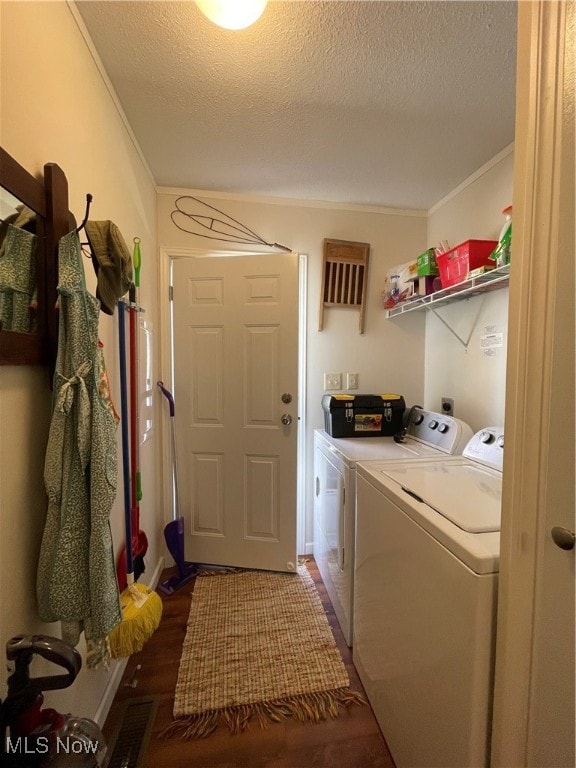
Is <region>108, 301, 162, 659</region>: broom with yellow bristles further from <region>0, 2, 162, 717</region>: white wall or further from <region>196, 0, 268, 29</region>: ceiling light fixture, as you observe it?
<region>196, 0, 268, 29</region>: ceiling light fixture

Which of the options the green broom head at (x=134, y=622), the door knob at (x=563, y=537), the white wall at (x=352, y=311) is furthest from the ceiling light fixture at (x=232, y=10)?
the green broom head at (x=134, y=622)

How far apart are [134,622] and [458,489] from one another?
1.20 meters

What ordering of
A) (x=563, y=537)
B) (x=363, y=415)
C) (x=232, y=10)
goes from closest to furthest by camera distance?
(x=563, y=537) < (x=232, y=10) < (x=363, y=415)

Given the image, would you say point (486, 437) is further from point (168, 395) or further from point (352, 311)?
point (168, 395)

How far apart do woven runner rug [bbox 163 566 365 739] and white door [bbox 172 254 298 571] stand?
29cm

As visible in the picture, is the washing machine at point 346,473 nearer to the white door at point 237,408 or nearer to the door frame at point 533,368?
the white door at point 237,408

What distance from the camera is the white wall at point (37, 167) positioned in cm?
74

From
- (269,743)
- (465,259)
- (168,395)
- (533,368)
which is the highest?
(465,259)

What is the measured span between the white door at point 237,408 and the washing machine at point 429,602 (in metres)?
0.79

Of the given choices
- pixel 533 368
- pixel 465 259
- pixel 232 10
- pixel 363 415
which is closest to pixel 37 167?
pixel 232 10

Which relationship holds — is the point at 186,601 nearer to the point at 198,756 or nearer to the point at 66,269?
the point at 198,756

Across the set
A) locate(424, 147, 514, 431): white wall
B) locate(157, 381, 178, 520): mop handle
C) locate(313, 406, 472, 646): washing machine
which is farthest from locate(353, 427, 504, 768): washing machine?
locate(157, 381, 178, 520): mop handle

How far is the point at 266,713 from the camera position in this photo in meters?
1.27

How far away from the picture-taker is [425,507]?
0.96m
